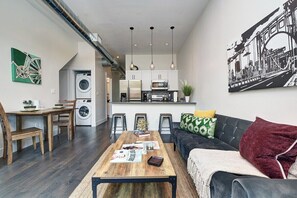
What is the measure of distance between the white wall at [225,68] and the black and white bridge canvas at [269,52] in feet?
0.28

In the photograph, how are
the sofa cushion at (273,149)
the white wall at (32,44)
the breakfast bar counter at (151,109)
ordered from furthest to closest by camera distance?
1. the breakfast bar counter at (151,109)
2. the white wall at (32,44)
3. the sofa cushion at (273,149)

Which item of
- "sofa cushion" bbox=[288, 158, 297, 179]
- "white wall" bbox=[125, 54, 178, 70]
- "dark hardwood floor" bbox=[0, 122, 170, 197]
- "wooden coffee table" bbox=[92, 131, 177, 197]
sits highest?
"white wall" bbox=[125, 54, 178, 70]

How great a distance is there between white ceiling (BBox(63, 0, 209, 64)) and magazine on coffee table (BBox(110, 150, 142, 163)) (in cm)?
301

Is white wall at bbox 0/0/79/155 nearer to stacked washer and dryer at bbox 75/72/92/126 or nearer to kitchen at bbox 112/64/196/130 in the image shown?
stacked washer and dryer at bbox 75/72/92/126

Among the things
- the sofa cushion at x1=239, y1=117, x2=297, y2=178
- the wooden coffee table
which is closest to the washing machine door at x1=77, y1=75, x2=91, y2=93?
the wooden coffee table

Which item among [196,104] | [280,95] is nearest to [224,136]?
[280,95]

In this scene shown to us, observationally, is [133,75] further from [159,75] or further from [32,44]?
[32,44]

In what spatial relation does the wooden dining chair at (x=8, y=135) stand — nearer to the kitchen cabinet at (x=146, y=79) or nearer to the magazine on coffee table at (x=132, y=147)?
the magazine on coffee table at (x=132, y=147)

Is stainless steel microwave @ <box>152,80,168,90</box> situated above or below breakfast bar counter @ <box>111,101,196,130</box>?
above

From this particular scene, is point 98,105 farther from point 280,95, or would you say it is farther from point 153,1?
point 280,95

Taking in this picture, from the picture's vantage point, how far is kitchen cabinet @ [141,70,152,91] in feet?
23.6

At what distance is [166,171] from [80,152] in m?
2.36

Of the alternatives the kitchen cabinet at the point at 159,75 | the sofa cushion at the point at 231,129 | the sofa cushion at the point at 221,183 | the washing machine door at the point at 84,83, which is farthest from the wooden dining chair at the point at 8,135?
the kitchen cabinet at the point at 159,75

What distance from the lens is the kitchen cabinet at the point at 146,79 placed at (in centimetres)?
720
